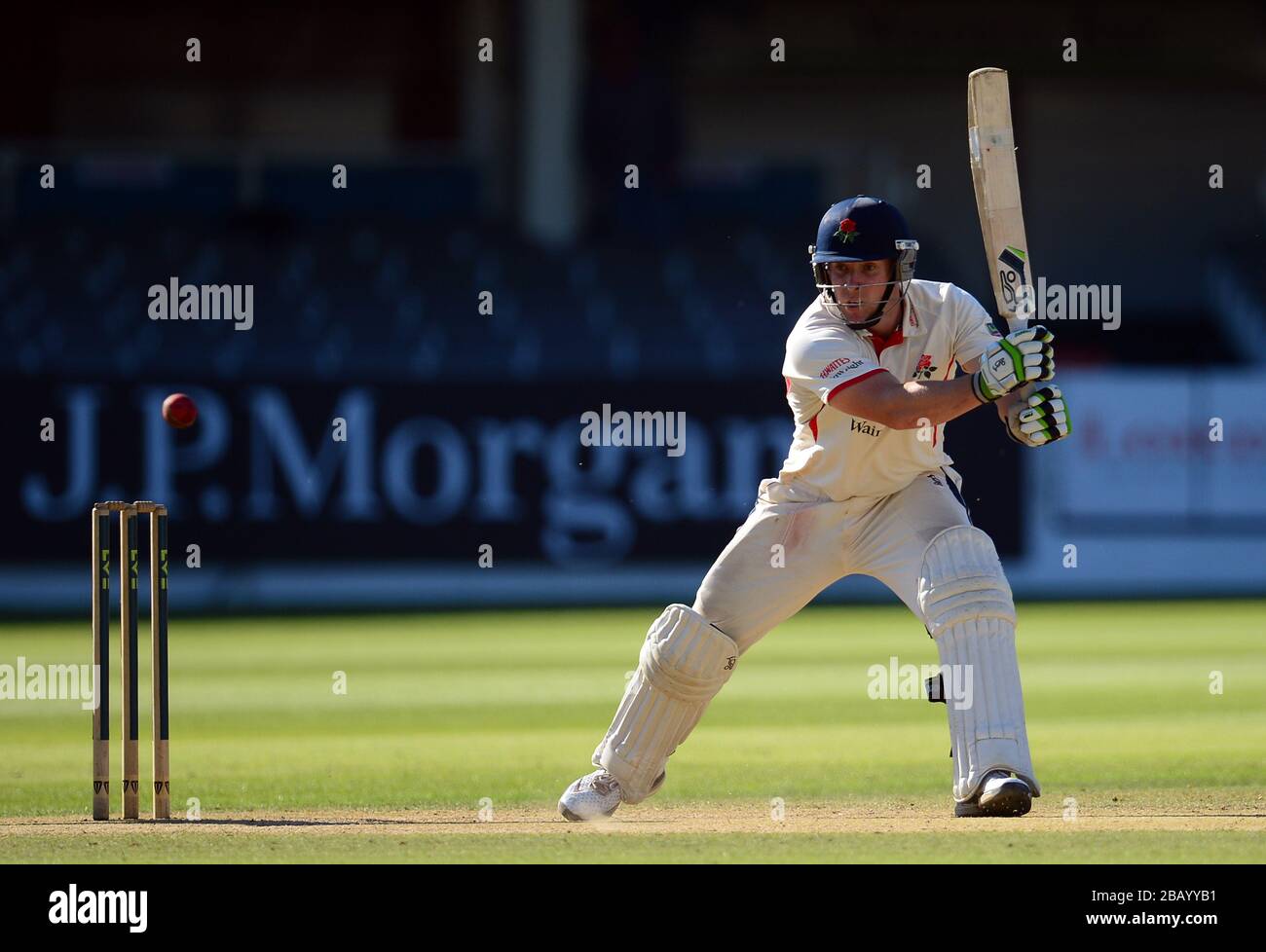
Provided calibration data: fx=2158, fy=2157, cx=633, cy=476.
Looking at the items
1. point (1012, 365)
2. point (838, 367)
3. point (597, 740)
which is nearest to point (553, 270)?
point (597, 740)

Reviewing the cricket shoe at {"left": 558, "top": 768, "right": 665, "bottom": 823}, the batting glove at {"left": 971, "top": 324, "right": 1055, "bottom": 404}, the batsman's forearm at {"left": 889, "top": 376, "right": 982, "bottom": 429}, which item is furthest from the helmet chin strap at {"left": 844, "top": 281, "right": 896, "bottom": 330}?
the cricket shoe at {"left": 558, "top": 768, "right": 665, "bottom": 823}

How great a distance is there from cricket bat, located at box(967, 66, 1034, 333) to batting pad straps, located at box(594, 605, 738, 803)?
4.62 ft

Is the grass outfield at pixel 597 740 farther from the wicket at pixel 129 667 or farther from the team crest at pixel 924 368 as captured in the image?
the team crest at pixel 924 368

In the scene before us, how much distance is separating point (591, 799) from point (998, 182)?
91.4 inches

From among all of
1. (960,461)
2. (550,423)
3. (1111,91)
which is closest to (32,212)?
(550,423)

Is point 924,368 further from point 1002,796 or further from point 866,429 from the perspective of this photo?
point 1002,796

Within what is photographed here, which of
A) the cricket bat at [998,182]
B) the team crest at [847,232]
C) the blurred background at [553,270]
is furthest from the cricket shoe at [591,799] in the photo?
the blurred background at [553,270]

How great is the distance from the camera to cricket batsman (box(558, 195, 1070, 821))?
21.0ft

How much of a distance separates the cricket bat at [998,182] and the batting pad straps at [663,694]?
141cm

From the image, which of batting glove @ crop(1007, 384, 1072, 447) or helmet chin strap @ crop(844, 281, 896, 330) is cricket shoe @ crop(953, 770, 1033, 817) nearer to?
batting glove @ crop(1007, 384, 1072, 447)

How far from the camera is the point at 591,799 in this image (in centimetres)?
656

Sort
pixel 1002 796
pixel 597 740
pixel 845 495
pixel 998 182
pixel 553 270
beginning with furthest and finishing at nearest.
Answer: pixel 553 270
pixel 597 740
pixel 998 182
pixel 845 495
pixel 1002 796

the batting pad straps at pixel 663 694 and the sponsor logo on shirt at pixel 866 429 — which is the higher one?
the sponsor logo on shirt at pixel 866 429

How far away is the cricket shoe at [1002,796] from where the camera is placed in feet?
19.6
